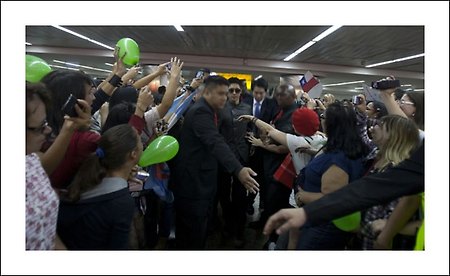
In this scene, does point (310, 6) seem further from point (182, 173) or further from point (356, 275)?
point (182, 173)

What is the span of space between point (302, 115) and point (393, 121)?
587mm

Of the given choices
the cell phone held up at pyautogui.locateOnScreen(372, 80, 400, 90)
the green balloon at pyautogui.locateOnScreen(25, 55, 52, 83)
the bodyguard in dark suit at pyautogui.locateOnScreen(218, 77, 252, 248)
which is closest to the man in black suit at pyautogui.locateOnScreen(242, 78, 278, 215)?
the bodyguard in dark suit at pyautogui.locateOnScreen(218, 77, 252, 248)

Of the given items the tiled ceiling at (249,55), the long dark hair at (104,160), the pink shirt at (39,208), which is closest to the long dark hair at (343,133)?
the long dark hair at (104,160)

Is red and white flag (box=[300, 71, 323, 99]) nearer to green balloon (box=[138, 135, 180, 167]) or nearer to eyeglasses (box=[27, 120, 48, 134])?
green balloon (box=[138, 135, 180, 167])

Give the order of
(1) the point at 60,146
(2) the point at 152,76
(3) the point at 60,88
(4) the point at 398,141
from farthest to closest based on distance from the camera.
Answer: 1. (2) the point at 152,76
2. (4) the point at 398,141
3. (3) the point at 60,88
4. (1) the point at 60,146

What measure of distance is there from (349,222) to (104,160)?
3.65ft

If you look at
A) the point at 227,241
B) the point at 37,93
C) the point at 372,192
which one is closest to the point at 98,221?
the point at 37,93

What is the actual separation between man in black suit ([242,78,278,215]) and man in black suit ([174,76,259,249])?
1.04 meters

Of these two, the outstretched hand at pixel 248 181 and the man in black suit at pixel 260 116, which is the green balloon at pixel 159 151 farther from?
the man in black suit at pixel 260 116

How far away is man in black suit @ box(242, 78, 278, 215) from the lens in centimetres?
327

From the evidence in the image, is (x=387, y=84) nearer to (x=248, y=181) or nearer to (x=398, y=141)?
(x=398, y=141)

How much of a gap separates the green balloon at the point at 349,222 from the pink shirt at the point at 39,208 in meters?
1.14

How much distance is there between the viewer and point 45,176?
1053 mm

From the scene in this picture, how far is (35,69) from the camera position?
134 cm
